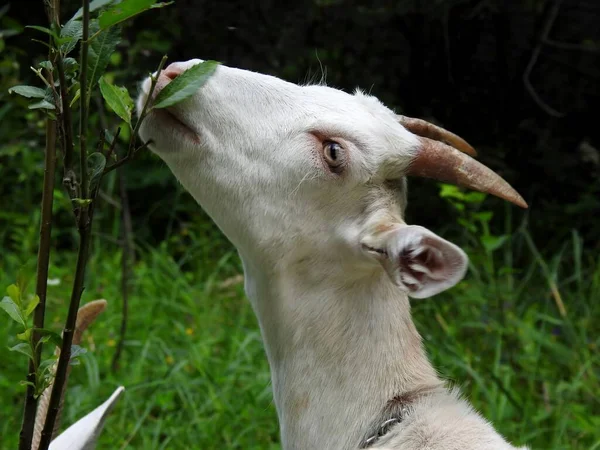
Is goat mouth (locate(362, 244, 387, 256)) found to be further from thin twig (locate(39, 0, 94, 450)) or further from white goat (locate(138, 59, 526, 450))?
thin twig (locate(39, 0, 94, 450))

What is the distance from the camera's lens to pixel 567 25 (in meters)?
6.71

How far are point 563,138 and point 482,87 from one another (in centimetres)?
77

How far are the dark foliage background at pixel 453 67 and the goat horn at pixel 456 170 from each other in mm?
3314


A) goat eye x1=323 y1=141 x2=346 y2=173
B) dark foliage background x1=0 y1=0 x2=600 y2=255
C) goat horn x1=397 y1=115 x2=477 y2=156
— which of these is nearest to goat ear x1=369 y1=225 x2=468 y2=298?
goat eye x1=323 y1=141 x2=346 y2=173

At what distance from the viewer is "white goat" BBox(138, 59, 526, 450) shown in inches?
104

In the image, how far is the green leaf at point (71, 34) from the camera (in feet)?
6.07

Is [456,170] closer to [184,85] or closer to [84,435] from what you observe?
[184,85]

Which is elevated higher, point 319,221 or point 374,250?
point 319,221

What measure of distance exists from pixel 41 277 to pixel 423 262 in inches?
36.7

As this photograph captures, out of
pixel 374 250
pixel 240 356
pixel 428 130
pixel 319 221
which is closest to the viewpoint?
pixel 374 250

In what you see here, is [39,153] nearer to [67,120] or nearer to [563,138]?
[563,138]

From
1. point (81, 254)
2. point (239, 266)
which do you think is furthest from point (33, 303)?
point (239, 266)

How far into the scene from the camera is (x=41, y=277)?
6.87 ft

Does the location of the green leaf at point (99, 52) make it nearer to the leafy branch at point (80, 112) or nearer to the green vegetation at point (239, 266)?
the leafy branch at point (80, 112)
